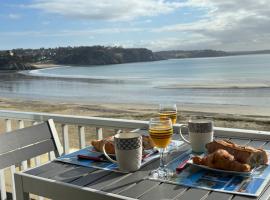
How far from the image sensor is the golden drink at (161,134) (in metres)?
1.48

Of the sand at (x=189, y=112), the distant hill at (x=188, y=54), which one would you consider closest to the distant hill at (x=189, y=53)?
the distant hill at (x=188, y=54)

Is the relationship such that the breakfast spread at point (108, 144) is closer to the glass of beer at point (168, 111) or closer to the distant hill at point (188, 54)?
the glass of beer at point (168, 111)

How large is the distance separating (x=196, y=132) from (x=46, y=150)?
37.9 inches

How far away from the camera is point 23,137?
2.14 metres

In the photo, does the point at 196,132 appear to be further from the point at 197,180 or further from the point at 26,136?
the point at 26,136

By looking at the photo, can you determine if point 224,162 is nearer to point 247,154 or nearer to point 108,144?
point 247,154

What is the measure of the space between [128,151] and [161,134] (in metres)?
0.17

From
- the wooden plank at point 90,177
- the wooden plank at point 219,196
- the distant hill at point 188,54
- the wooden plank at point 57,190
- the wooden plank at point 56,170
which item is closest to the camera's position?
the wooden plank at point 219,196

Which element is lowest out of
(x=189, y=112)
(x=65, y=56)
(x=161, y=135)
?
(x=189, y=112)

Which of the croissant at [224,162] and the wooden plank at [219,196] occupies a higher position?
the croissant at [224,162]

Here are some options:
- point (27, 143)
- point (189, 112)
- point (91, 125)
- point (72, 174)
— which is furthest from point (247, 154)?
point (189, 112)

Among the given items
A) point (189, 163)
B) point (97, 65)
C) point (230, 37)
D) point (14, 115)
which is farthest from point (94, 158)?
point (97, 65)

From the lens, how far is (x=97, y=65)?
80.4m

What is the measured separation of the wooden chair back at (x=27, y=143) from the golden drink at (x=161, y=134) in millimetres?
918
